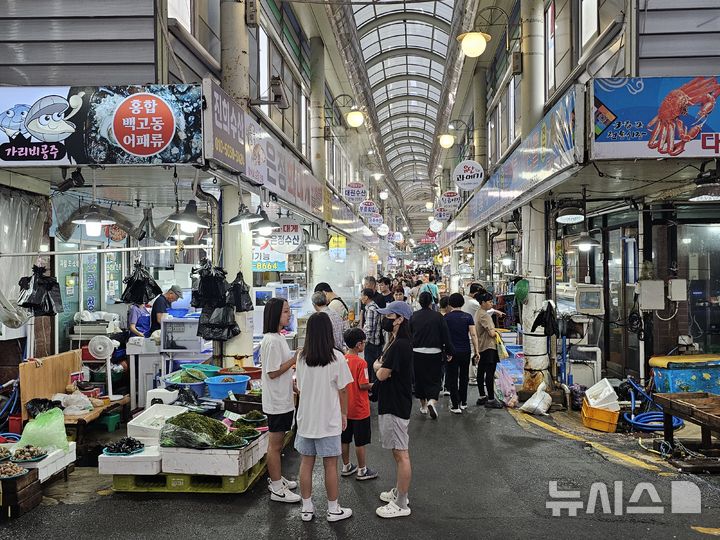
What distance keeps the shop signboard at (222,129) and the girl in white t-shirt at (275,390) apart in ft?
7.19

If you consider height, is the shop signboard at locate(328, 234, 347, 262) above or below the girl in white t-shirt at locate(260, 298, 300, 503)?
above

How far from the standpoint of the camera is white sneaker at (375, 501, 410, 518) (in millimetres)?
4871

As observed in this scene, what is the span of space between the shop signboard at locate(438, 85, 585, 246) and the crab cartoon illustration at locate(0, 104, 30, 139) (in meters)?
6.51

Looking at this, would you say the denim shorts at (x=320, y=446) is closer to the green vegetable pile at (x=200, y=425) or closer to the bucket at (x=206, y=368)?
the green vegetable pile at (x=200, y=425)

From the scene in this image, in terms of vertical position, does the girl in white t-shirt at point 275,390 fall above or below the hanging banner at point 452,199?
below

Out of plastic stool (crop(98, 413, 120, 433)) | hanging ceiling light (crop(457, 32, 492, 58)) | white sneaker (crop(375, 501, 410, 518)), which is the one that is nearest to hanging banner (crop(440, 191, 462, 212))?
hanging ceiling light (crop(457, 32, 492, 58))

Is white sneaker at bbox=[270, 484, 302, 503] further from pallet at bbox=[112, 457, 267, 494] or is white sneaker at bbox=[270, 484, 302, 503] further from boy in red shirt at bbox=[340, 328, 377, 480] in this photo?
boy in red shirt at bbox=[340, 328, 377, 480]

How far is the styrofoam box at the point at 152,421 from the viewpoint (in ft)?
19.4

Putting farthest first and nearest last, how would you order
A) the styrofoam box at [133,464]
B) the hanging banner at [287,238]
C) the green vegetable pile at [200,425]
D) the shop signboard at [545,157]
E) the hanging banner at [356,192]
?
the hanging banner at [356,192], the hanging banner at [287,238], the shop signboard at [545,157], the green vegetable pile at [200,425], the styrofoam box at [133,464]

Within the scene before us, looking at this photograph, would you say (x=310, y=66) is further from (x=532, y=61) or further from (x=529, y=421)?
(x=529, y=421)

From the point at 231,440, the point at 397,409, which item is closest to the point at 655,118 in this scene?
the point at 397,409

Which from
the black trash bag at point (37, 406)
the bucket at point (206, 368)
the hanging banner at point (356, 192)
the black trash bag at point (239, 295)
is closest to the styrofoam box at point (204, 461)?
the black trash bag at point (37, 406)

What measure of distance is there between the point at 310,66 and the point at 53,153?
12777 mm

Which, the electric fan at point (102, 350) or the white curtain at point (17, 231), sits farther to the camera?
the electric fan at point (102, 350)
